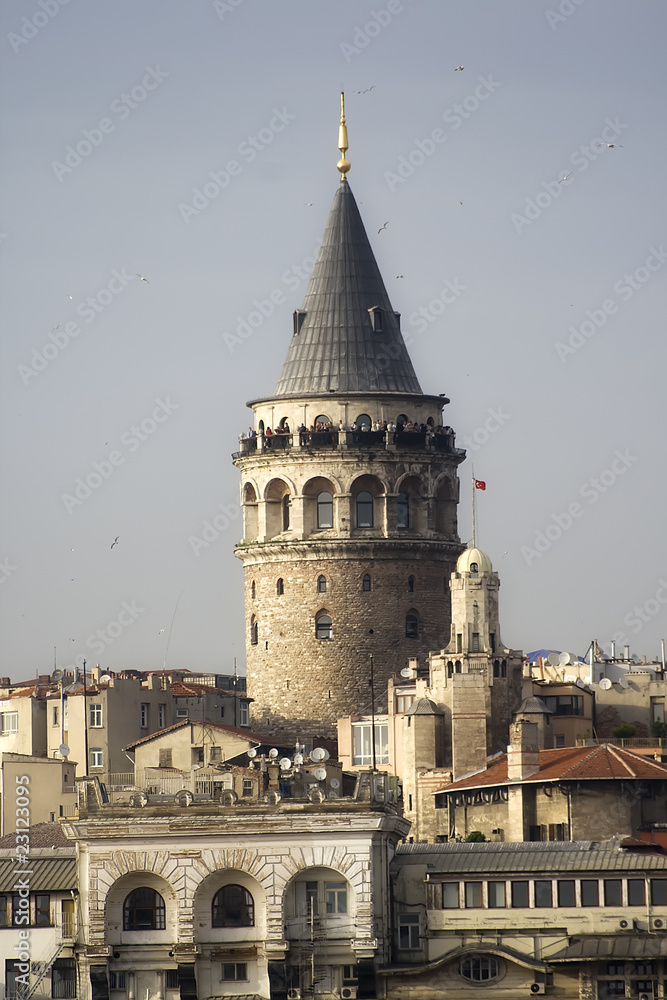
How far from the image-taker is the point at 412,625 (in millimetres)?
127062

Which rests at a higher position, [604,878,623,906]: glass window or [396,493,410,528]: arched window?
[396,493,410,528]: arched window

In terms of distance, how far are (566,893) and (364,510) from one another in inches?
1455

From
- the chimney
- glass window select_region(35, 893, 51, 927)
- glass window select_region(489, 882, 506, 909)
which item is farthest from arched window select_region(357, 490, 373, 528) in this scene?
glass window select_region(489, 882, 506, 909)

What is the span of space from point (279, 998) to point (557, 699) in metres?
34.4

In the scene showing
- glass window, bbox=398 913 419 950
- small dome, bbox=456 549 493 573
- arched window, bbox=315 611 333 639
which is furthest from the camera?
arched window, bbox=315 611 333 639

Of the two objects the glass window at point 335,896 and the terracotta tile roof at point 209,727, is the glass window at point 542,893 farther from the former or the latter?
the terracotta tile roof at point 209,727

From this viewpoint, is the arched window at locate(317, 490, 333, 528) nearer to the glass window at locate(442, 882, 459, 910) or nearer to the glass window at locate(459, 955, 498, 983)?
the glass window at locate(442, 882, 459, 910)

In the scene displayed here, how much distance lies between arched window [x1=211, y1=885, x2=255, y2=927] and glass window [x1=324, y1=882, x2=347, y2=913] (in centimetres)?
226

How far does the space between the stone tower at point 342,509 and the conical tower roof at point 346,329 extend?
6 cm

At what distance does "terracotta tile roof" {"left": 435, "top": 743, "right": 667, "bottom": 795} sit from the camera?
10844cm

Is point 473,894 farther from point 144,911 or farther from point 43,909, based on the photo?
point 43,909

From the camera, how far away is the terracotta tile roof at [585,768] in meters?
108

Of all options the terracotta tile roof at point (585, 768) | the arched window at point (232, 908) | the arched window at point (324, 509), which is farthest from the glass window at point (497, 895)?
the arched window at point (324, 509)

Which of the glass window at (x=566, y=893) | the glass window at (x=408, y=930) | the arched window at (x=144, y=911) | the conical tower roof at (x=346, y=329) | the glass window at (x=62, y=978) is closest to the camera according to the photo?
the glass window at (x=566, y=893)
